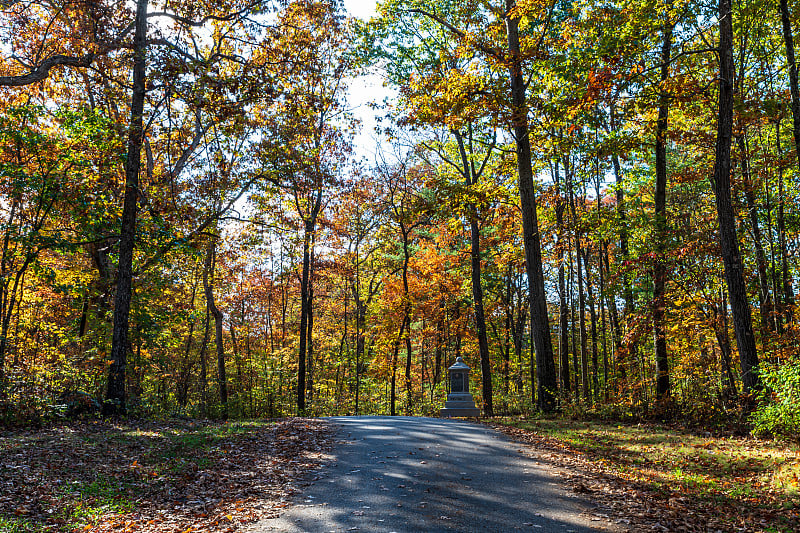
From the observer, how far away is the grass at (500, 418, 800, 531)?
618 centimetres

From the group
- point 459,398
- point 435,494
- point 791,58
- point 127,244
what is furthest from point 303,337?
point 791,58

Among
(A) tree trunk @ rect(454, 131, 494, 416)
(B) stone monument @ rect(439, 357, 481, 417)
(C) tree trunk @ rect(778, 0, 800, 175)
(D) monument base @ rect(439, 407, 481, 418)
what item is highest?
(C) tree trunk @ rect(778, 0, 800, 175)

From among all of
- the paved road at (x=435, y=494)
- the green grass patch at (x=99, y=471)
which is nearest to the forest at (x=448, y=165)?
the green grass patch at (x=99, y=471)

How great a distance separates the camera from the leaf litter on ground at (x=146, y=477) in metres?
5.55

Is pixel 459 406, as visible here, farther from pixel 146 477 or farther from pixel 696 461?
pixel 146 477

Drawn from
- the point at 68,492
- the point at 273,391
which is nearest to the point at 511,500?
the point at 68,492

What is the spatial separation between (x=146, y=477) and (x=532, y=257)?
10795 millimetres

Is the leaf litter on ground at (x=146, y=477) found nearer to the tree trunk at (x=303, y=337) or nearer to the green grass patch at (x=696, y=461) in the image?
the green grass patch at (x=696, y=461)

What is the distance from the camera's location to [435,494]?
632cm

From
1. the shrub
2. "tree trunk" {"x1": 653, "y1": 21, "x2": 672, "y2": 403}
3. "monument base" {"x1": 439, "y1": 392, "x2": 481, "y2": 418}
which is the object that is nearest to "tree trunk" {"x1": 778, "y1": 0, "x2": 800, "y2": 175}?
"tree trunk" {"x1": 653, "y1": 21, "x2": 672, "y2": 403}

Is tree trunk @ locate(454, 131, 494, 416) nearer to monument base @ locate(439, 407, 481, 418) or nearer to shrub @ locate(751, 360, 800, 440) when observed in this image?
monument base @ locate(439, 407, 481, 418)

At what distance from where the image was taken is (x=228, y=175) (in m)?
15.7

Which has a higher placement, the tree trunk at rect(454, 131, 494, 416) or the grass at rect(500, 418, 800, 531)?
the tree trunk at rect(454, 131, 494, 416)

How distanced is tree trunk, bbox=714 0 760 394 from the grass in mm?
1828
